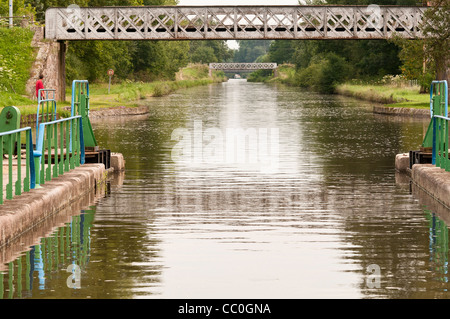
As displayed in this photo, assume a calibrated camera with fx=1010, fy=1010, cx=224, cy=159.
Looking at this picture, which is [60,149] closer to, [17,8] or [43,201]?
[43,201]

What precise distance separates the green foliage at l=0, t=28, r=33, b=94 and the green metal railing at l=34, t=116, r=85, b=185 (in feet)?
108

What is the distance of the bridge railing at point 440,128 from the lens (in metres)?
17.9

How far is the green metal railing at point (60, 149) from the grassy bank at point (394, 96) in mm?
34023

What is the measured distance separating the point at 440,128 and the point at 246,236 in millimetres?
7100

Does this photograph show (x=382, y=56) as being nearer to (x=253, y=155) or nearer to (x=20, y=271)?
(x=253, y=155)

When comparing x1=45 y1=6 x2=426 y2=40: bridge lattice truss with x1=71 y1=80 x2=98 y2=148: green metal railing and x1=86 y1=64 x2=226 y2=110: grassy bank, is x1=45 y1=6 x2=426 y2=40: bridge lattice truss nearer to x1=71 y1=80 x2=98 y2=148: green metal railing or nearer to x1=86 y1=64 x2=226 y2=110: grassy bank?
x1=86 y1=64 x2=226 y2=110: grassy bank

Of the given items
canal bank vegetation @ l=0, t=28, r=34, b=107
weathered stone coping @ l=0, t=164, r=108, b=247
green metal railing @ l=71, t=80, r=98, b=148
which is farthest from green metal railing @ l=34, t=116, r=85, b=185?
canal bank vegetation @ l=0, t=28, r=34, b=107

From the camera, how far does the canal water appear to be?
384 inches

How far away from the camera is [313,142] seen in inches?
1237

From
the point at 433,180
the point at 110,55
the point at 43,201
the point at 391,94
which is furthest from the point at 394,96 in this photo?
the point at 43,201

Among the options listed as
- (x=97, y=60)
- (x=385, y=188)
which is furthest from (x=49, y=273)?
(x=97, y=60)

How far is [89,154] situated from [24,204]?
279 inches

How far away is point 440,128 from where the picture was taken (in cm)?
1862

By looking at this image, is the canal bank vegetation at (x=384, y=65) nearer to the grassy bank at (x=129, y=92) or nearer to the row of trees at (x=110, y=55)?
the grassy bank at (x=129, y=92)
